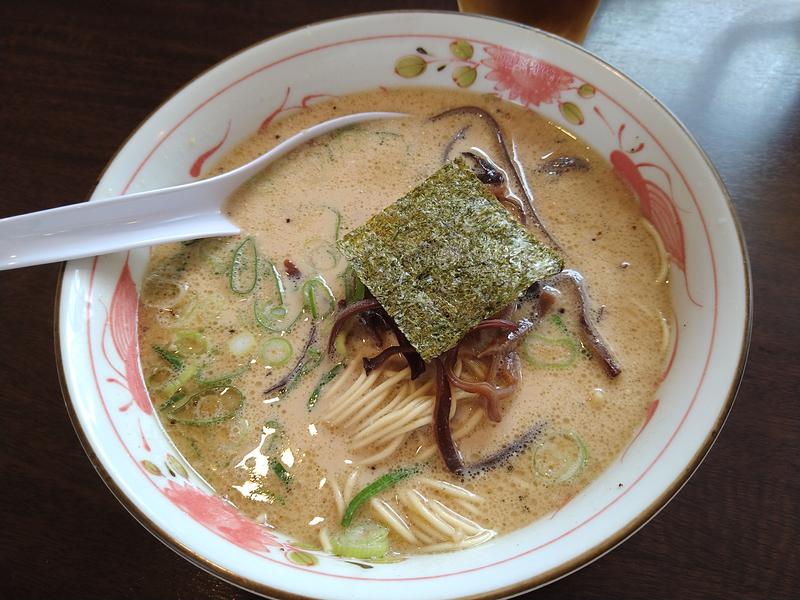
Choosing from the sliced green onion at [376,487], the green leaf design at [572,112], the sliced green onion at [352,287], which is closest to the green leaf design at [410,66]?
the green leaf design at [572,112]

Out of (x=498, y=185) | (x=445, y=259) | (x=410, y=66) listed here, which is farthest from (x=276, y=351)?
(x=410, y=66)

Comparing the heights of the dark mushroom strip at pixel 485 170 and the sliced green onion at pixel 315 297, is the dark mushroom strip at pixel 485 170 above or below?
above

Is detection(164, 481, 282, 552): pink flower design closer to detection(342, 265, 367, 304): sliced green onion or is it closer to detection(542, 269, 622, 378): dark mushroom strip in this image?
detection(342, 265, 367, 304): sliced green onion

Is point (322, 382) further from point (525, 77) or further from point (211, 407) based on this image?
point (525, 77)

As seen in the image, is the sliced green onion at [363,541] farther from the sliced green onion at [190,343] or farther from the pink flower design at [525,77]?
the pink flower design at [525,77]

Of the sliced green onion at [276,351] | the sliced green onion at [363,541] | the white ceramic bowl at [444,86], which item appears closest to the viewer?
the white ceramic bowl at [444,86]

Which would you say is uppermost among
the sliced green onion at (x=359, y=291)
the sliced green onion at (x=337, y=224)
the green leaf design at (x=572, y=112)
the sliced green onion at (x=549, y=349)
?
the green leaf design at (x=572, y=112)

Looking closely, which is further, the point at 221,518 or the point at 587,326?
the point at 587,326

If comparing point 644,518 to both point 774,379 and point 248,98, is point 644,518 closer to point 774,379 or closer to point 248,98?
point 774,379
